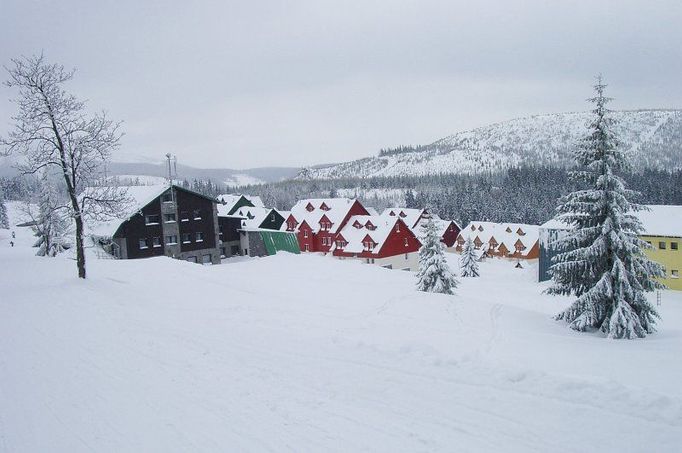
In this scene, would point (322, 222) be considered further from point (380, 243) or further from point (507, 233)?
point (507, 233)

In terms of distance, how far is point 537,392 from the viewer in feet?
26.8

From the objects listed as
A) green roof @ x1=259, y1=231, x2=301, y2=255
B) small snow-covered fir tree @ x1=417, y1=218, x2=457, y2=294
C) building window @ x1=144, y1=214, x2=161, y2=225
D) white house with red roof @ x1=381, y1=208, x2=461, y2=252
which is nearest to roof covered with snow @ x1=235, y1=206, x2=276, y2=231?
green roof @ x1=259, y1=231, x2=301, y2=255

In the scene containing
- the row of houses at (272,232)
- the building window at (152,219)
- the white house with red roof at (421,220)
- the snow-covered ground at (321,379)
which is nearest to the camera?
the snow-covered ground at (321,379)

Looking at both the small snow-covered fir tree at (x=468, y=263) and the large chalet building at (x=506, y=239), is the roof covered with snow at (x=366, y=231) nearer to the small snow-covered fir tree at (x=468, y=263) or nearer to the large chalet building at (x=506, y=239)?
the small snow-covered fir tree at (x=468, y=263)

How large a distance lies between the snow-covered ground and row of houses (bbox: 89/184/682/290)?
366 inches

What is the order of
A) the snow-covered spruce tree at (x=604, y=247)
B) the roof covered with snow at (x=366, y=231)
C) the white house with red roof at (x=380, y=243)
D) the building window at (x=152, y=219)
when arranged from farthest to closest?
1. the roof covered with snow at (x=366, y=231)
2. the white house with red roof at (x=380, y=243)
3. the building window at (x=152, y=219)
4. the snow-covered spruce tree at (x=604, y=247)

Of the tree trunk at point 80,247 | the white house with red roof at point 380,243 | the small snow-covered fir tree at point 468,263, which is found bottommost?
the small snow-covered fir tree at point 468,263

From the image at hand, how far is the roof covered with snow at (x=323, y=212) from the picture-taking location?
6762cm

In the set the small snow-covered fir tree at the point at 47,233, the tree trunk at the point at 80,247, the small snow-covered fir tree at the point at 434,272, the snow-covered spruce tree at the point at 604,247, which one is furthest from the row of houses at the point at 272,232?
the small snow-covered fir tree at the point at 47,233

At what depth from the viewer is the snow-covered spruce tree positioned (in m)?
15.4

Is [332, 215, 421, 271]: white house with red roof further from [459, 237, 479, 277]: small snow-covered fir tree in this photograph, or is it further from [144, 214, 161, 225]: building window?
[144, 214, 161, 225]: building window

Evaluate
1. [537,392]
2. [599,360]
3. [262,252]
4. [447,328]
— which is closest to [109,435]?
[537,392]

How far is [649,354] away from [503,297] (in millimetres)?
23426

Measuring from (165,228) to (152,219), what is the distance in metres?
1.36
